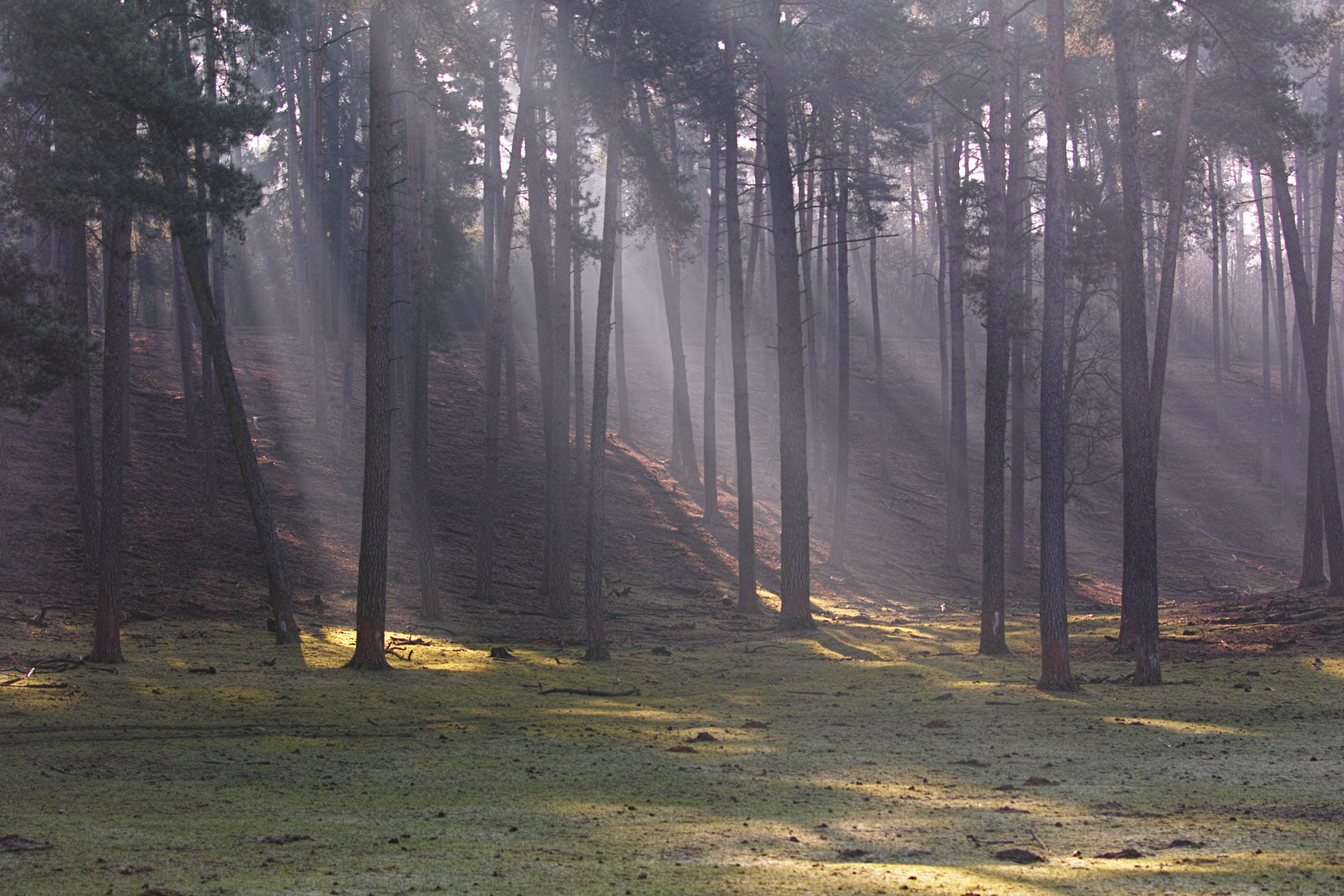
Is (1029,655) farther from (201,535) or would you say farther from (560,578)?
(201,535)

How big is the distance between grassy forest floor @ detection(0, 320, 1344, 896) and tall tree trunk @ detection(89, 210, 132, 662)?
521 millimetres

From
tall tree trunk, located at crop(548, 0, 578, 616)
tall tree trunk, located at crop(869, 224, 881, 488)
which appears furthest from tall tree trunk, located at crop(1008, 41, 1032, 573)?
tall tree trunk, located at crop(548, 0, 578, 616)

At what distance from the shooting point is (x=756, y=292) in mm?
54656

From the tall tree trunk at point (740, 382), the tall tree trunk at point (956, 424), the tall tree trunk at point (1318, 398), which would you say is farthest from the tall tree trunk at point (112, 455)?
the tall tree trunk at point (956, 424)

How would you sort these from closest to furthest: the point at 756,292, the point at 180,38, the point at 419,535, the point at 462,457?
the point at 180,38, the point at 419,535, the point at 462,457, the point at 756,292

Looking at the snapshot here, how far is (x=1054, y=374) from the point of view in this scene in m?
13.0

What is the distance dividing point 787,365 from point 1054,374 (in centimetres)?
759

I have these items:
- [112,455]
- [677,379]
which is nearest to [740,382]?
[677,379]

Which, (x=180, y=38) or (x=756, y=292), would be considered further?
(x=756, y=292)

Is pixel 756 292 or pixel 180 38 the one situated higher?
pixel 756 292

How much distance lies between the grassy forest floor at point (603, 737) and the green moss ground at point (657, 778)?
42mm

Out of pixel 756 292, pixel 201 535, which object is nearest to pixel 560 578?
pixel 201 535

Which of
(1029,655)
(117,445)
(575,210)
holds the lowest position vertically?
(1029,655)

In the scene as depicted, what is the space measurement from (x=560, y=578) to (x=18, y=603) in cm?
921
